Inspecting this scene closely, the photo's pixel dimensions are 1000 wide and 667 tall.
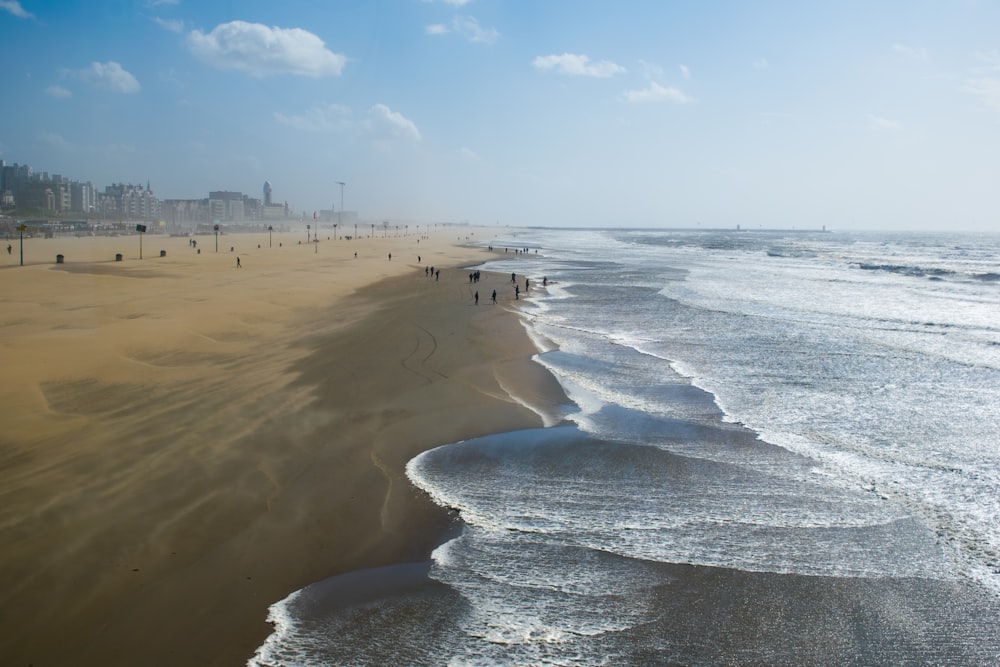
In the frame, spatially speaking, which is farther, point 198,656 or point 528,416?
point 528,416

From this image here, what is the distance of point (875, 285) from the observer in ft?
136

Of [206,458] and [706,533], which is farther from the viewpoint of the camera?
[206,458]

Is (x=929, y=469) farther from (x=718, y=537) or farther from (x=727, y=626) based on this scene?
(x=727, y=626)

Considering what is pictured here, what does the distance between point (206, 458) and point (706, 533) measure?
7.17 metres

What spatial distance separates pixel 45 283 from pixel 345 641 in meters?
34.1

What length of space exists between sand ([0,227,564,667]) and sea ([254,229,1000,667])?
65 cm

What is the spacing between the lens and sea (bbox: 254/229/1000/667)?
17.7ft

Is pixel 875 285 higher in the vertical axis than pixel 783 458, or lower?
higher

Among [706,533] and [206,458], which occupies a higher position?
[206,458]

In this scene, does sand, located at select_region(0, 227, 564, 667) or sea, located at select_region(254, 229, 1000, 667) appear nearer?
sea, located at select_region(254, 229, 1000, 667)

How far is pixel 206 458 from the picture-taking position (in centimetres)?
902

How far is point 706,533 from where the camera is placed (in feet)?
24.2

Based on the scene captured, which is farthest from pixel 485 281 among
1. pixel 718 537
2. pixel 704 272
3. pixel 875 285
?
pixel 718 537

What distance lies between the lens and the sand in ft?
18.3
